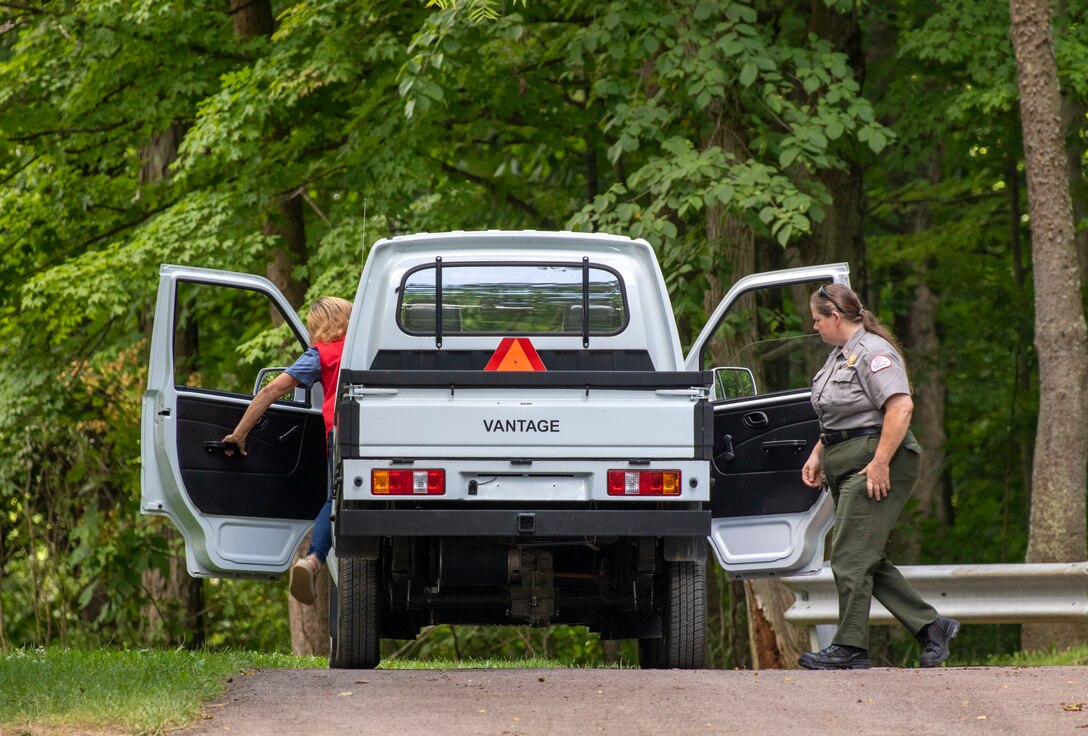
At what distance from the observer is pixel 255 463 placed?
802 cm

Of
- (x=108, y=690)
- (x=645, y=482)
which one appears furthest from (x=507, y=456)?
(x=108, y=690)

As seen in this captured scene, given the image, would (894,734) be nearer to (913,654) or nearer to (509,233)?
(509,233)

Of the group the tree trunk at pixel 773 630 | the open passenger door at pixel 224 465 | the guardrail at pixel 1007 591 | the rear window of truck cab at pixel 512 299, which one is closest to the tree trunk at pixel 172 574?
the tree trunk at pixel 773 630

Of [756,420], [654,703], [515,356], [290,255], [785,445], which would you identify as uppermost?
[290,255]

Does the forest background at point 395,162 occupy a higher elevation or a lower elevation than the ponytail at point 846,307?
higher

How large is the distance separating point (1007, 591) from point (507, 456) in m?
4.01

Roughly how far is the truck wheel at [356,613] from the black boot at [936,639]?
2.62 m

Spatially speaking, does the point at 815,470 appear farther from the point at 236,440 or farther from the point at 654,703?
the point at 236,440

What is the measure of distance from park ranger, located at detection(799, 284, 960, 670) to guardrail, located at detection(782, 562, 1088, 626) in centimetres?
138

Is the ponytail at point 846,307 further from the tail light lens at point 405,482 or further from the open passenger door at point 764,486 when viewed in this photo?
the tail light lens at point 405,482

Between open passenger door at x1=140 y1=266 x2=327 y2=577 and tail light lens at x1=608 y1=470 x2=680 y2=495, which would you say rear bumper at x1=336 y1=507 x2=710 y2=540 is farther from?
open passenger door at x1=140 y1=266 x2=327 y2=577

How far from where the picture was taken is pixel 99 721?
5.17 metres

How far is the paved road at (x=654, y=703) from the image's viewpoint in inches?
206

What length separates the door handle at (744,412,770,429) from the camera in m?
7.85
